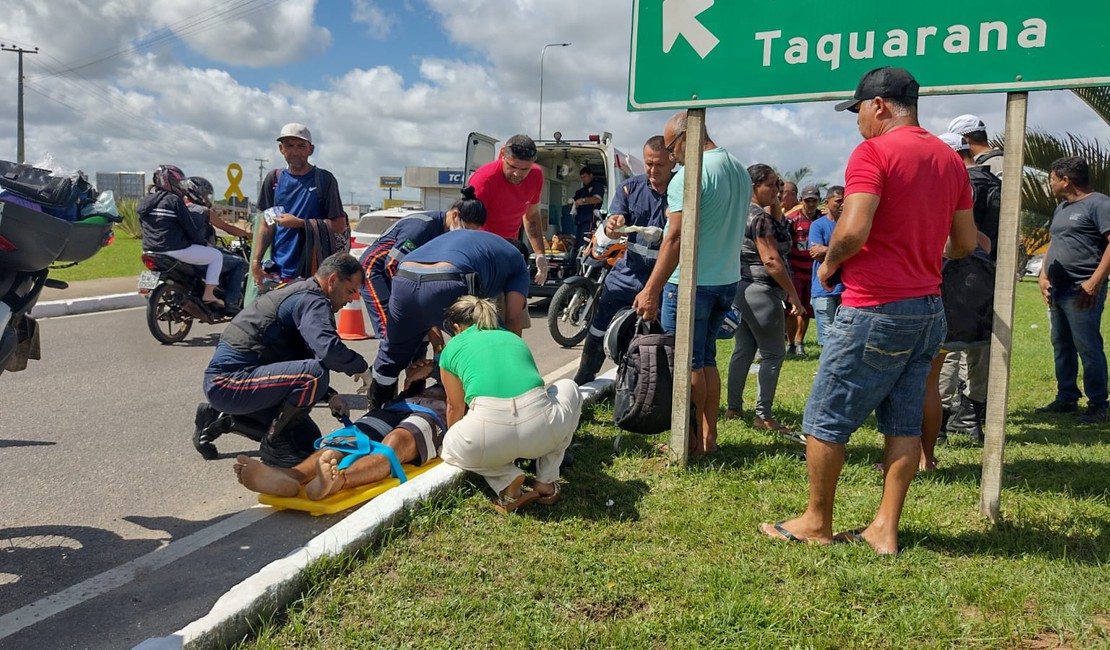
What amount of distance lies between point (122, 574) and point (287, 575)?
879mm

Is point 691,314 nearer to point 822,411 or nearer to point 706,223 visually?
point 706,223

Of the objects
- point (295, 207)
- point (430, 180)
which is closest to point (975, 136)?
point (295, 207)

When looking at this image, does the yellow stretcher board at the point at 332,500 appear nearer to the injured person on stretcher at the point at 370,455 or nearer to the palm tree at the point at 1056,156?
the injured person on stretcher at the point at 370,455

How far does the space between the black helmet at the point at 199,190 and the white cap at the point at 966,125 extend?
7582 mm

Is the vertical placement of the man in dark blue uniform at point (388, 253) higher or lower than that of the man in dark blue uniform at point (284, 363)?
higher

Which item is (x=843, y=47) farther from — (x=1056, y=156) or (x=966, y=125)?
(x=1056, y=156)

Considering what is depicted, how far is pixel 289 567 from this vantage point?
114 inches

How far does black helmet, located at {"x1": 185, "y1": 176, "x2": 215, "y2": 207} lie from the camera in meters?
8.87

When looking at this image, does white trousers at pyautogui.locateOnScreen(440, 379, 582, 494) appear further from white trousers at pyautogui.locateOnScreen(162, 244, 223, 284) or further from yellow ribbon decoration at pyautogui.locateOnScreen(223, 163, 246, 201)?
yellow ribbon decoration at pyautogui.locateOnScreen(223, 163, 246, 201)

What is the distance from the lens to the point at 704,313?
14.8 ft

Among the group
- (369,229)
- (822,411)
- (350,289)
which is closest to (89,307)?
(369,229)

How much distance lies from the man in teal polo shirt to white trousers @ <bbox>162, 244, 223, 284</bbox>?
5945 millimetres

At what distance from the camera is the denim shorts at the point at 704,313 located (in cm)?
448

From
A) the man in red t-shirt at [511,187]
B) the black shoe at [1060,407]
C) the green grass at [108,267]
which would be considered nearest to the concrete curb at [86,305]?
the green grass at [108,267]
